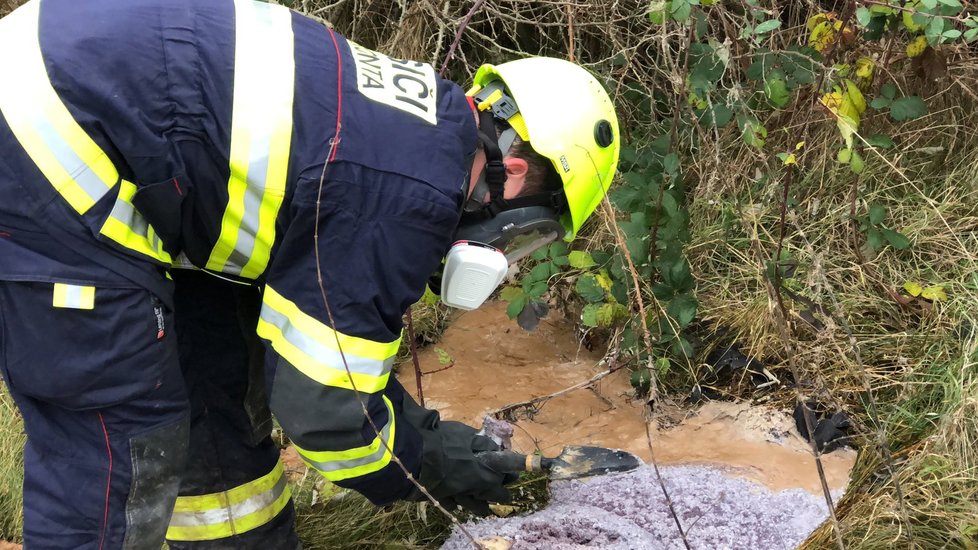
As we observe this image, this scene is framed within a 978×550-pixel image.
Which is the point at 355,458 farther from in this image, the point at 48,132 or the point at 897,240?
the point at 897,240

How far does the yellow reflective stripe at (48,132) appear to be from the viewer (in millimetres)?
1688

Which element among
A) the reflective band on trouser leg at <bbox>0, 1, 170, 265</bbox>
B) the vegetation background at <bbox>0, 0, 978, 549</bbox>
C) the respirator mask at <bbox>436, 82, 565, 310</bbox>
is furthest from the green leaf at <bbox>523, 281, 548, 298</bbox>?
the reflective band on trouser leg at <bbox>0, 1, 170, 265</bbox>

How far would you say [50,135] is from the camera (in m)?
1.69

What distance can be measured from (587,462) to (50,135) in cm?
177

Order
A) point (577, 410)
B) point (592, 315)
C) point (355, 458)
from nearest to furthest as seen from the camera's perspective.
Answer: point (355, 458)
point (592, 315)
point (577, 410)

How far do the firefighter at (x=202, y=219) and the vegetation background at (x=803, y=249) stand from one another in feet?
1.94

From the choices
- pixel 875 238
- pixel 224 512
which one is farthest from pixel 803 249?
pixel 224 512

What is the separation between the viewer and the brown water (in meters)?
2.89

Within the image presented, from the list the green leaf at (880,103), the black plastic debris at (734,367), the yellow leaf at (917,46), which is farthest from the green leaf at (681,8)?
the black plastic debris at (734,367)

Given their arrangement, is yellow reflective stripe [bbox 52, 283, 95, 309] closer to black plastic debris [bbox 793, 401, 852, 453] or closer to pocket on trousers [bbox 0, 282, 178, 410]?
pocket on trousers [bbox 0, 282, 178, 410]

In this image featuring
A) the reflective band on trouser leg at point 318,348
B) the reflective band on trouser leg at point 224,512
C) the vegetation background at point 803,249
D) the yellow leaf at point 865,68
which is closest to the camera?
the reflective band on trouser leg at point 318,348

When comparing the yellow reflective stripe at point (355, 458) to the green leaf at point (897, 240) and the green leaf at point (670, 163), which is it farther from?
the green leaf at point (897, 240)

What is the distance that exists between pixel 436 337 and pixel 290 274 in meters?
2.29

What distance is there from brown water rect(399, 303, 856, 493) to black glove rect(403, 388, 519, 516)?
2.16 feet
